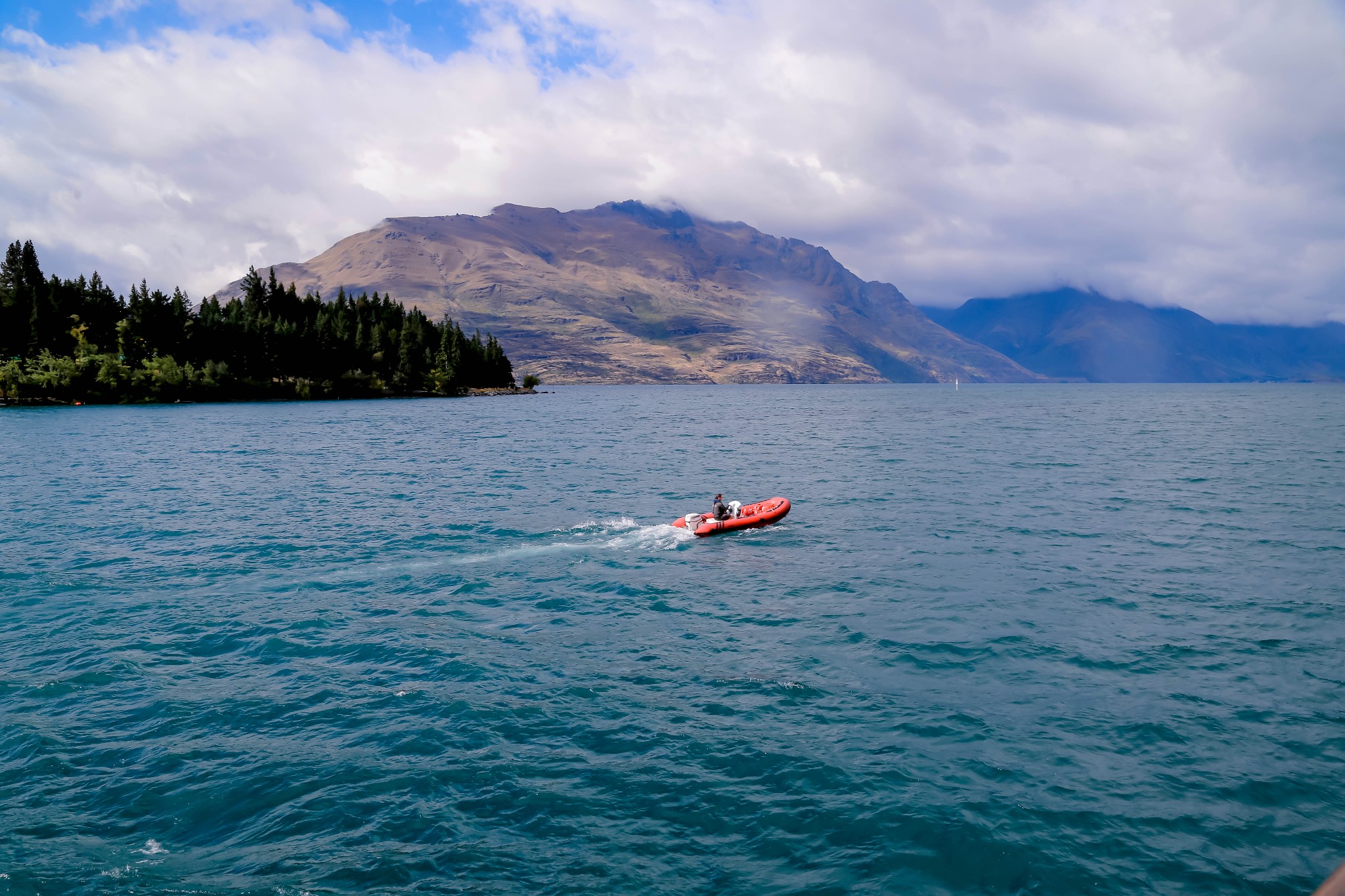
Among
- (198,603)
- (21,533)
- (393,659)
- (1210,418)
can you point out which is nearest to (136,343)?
(21,533)

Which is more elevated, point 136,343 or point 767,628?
Result: point 136,343

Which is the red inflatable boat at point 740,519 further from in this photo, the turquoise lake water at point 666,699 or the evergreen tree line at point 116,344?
the evergreen tree line at point 116,344

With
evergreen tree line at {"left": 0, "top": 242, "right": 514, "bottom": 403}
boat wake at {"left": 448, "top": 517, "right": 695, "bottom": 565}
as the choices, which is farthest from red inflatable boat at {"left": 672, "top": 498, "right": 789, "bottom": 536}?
evergreen tree line at {"left": 0, "top": 242, "right": 514, "bottom": 403}

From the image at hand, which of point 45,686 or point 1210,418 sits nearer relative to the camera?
point 45,686

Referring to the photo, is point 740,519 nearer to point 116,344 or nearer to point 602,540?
point 602,540

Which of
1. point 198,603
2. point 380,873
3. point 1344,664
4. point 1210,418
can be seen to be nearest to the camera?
point 380,873

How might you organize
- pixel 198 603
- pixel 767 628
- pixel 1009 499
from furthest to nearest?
1. pixel 1009 499
2. pixel 198 603
3. pixel 767 628

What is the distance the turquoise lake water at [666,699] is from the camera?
16203 mm

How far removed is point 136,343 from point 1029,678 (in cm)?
20174

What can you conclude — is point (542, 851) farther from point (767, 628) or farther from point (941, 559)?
point (941, 559)

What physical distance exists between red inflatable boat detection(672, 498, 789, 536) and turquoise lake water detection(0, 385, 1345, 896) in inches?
31.0

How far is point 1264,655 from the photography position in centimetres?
2714

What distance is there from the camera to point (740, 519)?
47.4 m

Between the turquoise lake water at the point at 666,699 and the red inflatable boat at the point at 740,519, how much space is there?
79 cm
